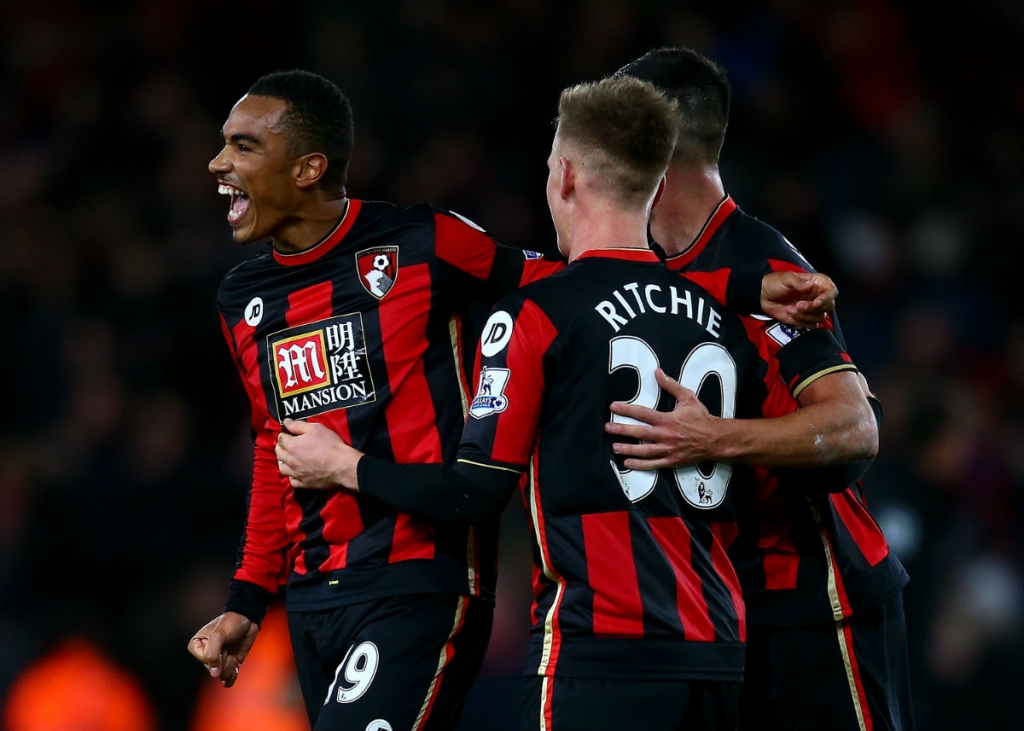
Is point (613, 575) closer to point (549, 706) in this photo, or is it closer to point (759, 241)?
point (549, 706)

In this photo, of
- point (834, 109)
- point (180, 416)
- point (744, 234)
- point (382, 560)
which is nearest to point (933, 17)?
point (834, 109)

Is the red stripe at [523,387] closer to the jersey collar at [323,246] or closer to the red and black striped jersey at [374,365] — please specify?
the red and black striped jersey at [374,365]

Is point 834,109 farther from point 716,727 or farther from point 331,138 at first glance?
point 716,727

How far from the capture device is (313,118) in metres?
3.79

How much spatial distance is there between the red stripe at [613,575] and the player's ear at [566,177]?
0.73 metres

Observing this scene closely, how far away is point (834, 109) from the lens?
8781 mm

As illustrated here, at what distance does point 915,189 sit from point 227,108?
4.24 metres

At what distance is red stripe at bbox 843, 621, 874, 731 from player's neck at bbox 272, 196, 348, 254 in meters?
1.71

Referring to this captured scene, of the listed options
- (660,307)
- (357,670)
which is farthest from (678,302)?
(357,670)

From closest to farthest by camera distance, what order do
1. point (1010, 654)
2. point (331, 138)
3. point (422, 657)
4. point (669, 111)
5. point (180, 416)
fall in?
point (669, 111), point (422, 657), point (331, 138), point (1010, 654), point (180, 416)

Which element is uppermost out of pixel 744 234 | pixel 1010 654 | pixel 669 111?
pixel 669 111

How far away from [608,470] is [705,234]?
945mm

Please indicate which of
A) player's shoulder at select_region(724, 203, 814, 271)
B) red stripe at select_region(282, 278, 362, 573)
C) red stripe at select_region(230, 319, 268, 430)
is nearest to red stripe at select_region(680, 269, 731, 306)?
player's shoulder at select_region(724, 203, 814, 271)

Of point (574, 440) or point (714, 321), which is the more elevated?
point (714, 321)
